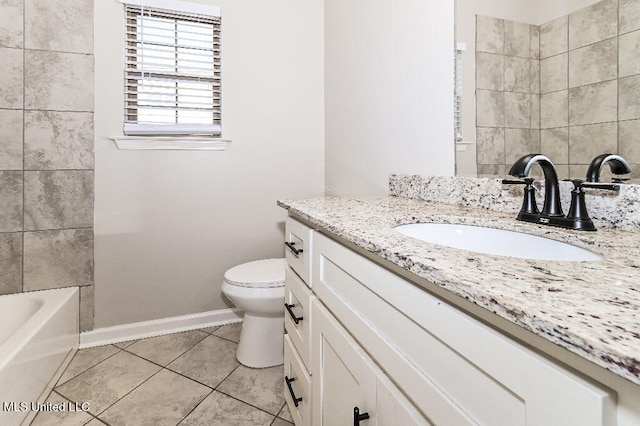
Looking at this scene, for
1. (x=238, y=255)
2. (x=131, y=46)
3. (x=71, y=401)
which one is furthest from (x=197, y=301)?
(x=131, y=46)

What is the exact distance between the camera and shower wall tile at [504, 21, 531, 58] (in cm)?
107

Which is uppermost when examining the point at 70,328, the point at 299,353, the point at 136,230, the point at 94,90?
the point at 94,90

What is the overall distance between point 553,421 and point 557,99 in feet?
3.04

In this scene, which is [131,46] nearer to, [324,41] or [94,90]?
[94,90]

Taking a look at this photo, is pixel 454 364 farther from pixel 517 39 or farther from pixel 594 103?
pixel 517 39

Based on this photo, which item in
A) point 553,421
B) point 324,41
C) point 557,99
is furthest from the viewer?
point 324,41

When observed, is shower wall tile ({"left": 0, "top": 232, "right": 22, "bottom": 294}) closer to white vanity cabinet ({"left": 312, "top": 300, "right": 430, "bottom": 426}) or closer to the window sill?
the window sill

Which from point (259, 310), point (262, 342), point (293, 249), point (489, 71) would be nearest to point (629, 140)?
point (489, 71)

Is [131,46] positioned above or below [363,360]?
above

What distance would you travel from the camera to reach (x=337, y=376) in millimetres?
911

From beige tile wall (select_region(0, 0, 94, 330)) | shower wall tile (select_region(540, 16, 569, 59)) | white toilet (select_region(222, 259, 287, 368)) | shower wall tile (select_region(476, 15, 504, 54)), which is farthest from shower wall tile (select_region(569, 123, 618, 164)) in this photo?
beige tile wall (select_region(0, 0, 94, 330))

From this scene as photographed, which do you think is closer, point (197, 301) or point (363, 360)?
point (363, 360)

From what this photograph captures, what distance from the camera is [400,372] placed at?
630 mm

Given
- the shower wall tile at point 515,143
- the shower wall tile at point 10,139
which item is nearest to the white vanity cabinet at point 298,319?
the shower wall tile at point 515,143
